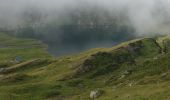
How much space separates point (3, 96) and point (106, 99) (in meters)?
60.3

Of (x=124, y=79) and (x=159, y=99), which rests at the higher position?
(x=159, y=99)

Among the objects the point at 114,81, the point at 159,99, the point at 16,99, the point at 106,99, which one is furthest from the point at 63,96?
the point at 159,99

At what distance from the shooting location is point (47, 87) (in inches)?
7160

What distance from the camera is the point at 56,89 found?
594 ft

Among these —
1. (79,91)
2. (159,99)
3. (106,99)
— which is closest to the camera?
(159,99)

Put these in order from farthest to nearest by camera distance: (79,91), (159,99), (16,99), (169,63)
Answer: (169,63) < (79,91) < (16,99) < (159,99)

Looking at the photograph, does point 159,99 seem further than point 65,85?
No

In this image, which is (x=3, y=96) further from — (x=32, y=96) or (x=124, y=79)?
(x=124, y=79)

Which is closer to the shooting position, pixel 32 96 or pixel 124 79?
pixel 32 96

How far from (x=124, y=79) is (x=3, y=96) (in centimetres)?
6057

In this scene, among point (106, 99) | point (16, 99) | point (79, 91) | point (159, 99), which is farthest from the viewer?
point (79, 91)

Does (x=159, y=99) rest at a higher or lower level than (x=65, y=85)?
higher

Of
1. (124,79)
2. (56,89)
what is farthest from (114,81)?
(56,89)

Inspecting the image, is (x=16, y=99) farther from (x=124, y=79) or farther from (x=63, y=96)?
(x=124, y=79)
